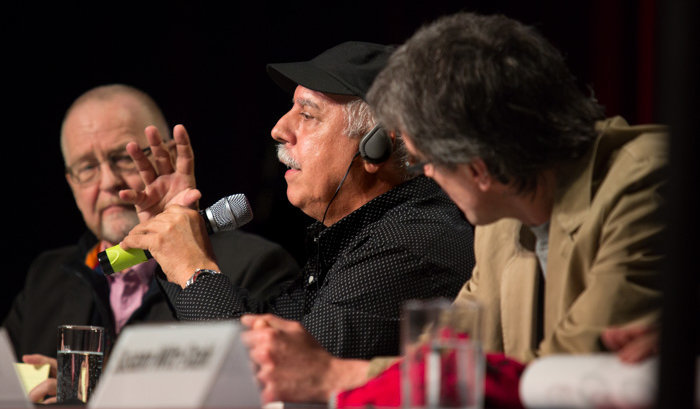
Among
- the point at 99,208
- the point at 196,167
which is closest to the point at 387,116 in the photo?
the point at 99,208

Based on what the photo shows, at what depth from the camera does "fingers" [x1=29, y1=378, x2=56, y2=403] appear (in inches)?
76.9

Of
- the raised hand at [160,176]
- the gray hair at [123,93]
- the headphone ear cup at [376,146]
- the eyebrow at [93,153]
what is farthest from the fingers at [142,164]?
the gray hair at [123,93]

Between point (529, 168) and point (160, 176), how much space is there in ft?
3.80

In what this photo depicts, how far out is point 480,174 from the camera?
1360mm

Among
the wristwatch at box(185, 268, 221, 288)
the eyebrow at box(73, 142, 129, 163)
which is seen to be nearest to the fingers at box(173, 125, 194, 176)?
the wristwatch at box(185, 268, 221, 288)

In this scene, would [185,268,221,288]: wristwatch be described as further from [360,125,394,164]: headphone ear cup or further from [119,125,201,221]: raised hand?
[360,125,394,164]: headphone ear cup

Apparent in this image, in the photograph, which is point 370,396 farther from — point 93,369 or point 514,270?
point 93,369

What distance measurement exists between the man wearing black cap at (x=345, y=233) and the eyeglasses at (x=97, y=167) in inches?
38.7

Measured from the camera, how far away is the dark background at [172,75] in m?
3.35

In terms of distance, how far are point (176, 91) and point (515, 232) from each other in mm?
2241

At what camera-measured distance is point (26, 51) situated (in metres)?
3.53

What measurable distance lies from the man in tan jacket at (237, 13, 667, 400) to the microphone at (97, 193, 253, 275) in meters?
0.55

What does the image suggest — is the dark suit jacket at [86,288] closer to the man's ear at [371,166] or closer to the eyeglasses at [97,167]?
the eyeglasses at [97,167]

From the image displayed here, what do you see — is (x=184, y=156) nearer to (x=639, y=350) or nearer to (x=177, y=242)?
(x=177, y=242)
